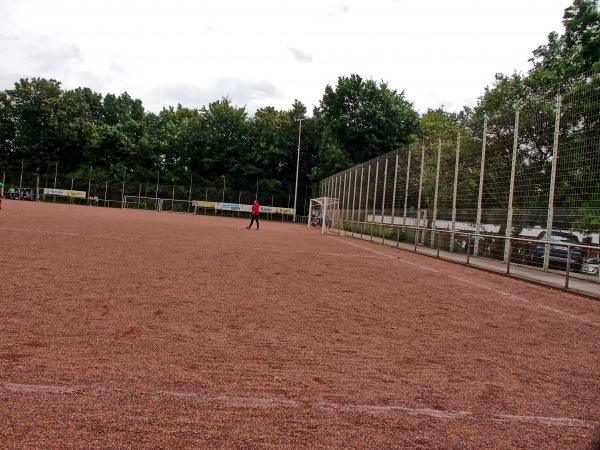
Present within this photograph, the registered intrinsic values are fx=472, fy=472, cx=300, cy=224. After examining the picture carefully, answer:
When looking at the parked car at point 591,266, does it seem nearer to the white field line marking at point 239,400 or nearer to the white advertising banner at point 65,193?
the white field line marking at point 239,400

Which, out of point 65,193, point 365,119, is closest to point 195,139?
point 65,193

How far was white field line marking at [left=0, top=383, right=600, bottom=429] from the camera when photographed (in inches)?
106

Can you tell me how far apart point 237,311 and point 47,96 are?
67159mm

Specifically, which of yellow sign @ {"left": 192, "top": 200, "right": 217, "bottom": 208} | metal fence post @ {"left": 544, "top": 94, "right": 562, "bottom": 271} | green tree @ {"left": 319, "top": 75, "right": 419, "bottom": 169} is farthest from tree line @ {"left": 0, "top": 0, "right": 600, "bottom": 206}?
metal fence post @ {"left": 544, "top": 94, "right": 562, "bottom": 271}

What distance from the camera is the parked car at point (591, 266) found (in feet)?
29.8

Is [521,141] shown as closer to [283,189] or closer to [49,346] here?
[49,346]

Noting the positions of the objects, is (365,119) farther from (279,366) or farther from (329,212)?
(279,366)

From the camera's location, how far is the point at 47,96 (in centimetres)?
6134

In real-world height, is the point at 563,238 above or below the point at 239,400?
above

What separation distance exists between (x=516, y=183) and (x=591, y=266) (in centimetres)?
390

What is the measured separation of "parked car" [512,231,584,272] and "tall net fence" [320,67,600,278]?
26mm

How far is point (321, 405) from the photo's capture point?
2.74 m

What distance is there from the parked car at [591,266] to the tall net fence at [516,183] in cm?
11

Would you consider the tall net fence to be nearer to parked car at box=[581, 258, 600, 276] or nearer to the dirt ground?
parked car at box=[581, 258, 600, 276]
